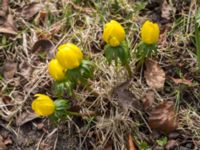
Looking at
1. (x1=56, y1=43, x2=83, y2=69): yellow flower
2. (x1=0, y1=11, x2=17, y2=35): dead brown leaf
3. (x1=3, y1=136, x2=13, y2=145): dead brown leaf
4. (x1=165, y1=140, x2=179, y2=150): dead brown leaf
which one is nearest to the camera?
(x1=56, y1=43, x2=83, y2=69): yellow flower

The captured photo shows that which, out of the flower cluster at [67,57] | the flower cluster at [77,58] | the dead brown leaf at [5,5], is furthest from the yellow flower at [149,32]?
the dead brown leaf at [5,5]

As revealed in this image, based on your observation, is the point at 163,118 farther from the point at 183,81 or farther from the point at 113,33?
the point at 113,33

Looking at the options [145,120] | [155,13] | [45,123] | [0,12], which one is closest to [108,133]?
[145,120]

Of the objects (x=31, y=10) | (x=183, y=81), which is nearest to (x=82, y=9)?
(x=31, y=10)

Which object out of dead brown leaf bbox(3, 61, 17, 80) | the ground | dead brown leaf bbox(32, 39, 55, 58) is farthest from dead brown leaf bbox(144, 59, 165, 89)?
dead brown leaf bbox(3, 61, 17, 80)

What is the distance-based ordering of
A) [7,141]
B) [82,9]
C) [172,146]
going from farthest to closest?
1. [82,9]
2. [7,141]
3. [172,146]

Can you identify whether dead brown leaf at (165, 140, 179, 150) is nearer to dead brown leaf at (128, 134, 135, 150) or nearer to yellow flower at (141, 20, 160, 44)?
dead brown leaf at (128, 134, 135, 150)

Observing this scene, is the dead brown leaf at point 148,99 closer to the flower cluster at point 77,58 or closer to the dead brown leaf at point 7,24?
the flower cluster at point 77,58
